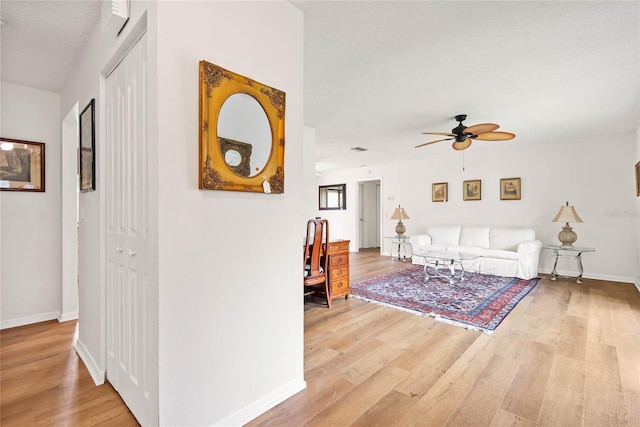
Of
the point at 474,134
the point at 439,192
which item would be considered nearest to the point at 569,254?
the point at 439,192

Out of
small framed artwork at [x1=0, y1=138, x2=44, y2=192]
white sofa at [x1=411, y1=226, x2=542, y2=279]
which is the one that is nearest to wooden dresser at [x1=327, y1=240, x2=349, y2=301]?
white sofa at [x1=411, y1=226, x2=542, y2=279]

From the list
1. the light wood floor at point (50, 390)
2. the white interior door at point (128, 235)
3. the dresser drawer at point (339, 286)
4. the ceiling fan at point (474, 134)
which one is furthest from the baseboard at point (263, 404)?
the ceiling fan at point (474, 134)

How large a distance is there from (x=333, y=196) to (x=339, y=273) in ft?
17.9

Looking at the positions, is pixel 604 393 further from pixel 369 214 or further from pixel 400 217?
pixel 369 214

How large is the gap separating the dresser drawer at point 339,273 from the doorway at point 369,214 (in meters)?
5.23

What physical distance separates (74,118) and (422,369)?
12.5 feet

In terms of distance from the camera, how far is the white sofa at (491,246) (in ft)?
15.6

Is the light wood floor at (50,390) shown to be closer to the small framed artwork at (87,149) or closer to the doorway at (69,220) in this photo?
the doorway at (69,220)

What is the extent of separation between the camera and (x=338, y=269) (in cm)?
364

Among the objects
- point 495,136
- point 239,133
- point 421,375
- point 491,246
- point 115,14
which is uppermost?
point 115,14

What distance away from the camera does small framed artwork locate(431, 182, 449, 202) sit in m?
Result: 6.48

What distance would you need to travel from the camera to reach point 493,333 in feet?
8.79

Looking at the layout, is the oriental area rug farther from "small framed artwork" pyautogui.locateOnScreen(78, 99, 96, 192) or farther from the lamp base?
"small framed artwork" pyautogui.locateOnScreen(78, 99, 96, 192)

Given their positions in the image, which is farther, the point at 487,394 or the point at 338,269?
the point at 338,269
